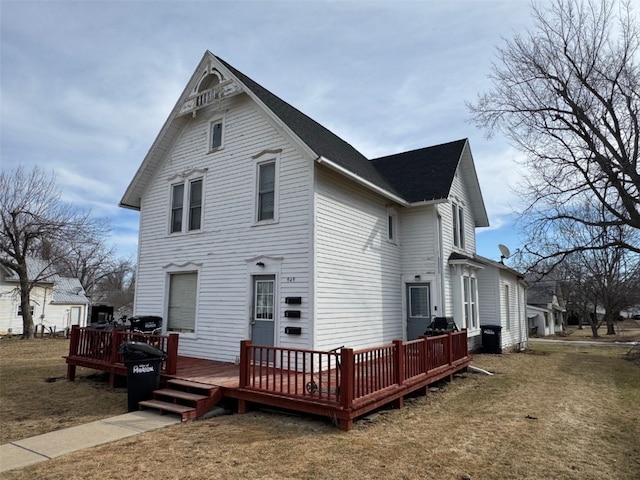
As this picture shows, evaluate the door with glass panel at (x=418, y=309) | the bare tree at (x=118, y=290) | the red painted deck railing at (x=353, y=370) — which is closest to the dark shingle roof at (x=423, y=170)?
the door with glass panel at (x=418, y=309)

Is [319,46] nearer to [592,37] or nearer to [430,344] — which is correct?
[430,344]

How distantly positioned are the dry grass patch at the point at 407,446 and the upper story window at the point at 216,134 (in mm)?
7686

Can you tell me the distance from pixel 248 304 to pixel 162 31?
6.84 meters

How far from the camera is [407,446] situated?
A: 537 centimetres

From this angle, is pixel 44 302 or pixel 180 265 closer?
pixel 180 265

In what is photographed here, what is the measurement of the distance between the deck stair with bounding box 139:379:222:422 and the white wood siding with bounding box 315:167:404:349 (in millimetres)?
2623

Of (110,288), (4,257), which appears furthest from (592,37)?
(110,288)

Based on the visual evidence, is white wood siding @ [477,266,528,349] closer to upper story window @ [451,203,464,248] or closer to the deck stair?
upper story window @ [451,203,464,248]

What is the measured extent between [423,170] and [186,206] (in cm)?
844

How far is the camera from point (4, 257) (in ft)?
76.9

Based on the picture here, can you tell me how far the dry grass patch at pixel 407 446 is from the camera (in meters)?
4.57

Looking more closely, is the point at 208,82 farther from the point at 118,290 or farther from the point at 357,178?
the point at 118,290

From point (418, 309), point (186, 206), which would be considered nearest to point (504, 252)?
point (418, 309)

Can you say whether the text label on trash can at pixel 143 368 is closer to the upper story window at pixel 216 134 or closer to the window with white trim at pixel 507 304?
the upper story window at pixel 216 134
